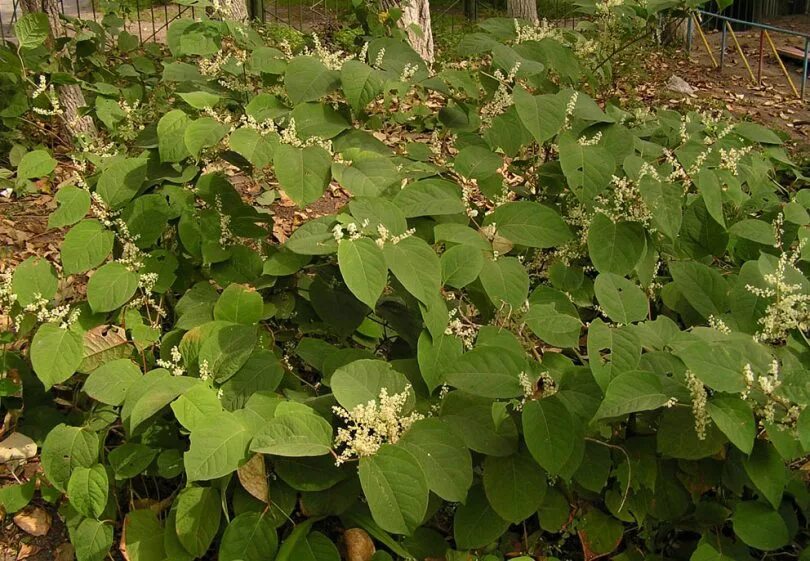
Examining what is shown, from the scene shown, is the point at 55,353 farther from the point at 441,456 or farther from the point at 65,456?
the point at 441,456

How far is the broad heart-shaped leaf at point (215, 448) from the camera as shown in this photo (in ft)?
5.37

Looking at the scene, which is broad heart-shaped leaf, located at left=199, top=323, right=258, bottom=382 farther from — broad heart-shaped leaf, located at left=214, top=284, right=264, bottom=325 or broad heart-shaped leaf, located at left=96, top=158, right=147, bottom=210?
broad heart-shaped leaf, located at left=96, top=158, right=147, bottom=210

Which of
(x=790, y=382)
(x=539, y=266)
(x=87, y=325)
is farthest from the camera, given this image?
(x=539, y=266)

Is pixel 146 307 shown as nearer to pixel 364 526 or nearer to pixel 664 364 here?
pixel 364 526

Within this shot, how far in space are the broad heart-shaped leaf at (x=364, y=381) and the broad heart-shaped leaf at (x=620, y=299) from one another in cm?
50

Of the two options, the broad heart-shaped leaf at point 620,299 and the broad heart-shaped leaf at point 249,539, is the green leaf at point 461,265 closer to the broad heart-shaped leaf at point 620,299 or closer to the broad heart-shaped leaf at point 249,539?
the broad heart-shaped leaf at point 620,299

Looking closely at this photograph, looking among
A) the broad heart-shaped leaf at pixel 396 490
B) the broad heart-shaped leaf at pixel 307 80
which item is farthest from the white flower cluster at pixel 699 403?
the broad heart-shaped leaf at pixel 307 80

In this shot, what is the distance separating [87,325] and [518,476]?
1258 millimetres

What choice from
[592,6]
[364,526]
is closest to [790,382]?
[364,526]

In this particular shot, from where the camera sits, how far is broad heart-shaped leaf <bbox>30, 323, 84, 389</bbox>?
202 centimetres

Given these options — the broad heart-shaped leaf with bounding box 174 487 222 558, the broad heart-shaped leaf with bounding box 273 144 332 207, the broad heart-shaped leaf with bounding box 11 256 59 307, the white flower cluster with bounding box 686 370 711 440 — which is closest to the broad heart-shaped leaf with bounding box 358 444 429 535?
the broad heart-shaped leaf with bounding box 174 487 222 558

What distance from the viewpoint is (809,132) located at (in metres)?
7.21

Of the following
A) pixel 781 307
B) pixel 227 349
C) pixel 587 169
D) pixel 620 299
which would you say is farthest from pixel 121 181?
pixel 781 307

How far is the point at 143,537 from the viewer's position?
1.96 m
